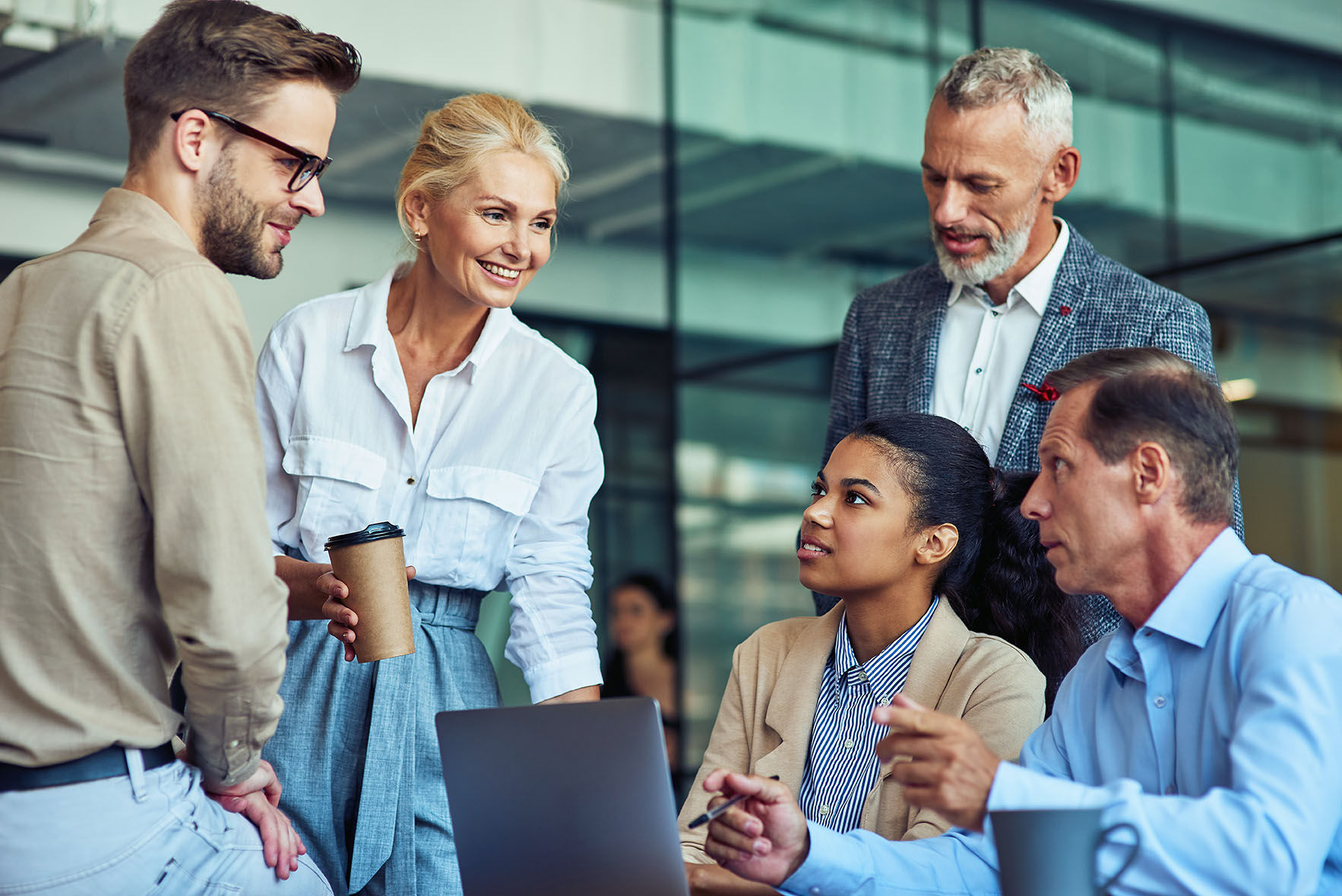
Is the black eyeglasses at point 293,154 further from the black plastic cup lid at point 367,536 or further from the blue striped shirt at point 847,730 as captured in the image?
the blue striped shirt at point 847,730

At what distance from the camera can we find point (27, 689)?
1496mm

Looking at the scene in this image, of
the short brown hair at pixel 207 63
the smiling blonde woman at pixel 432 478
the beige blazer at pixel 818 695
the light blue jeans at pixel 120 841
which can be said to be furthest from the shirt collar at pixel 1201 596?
the short brown hair at pixel 207 63

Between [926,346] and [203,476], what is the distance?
162 centimetres

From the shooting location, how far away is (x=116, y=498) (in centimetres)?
153

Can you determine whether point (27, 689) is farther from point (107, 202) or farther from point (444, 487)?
point (444, 487)

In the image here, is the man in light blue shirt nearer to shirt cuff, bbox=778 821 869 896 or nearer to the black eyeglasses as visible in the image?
shirt cuff, bbox=778 821 869 896

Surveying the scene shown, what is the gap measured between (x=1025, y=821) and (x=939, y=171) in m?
1.72

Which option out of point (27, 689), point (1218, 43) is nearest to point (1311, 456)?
point (1218, 43)

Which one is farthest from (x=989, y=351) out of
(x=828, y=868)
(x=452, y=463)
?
(x=828, y=868)

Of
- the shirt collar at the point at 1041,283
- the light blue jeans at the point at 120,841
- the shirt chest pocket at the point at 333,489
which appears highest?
the shirt collar at the point at 1041,283

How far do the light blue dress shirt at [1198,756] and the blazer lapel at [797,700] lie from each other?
0.42 m

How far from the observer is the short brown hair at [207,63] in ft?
5.57

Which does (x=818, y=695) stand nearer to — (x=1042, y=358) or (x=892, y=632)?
(x=892, y=632)

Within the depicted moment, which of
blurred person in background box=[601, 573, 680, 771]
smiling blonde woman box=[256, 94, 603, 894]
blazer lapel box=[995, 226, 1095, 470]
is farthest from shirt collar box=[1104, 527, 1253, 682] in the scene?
blurred person in background box=[601, 573, 680, 771]
